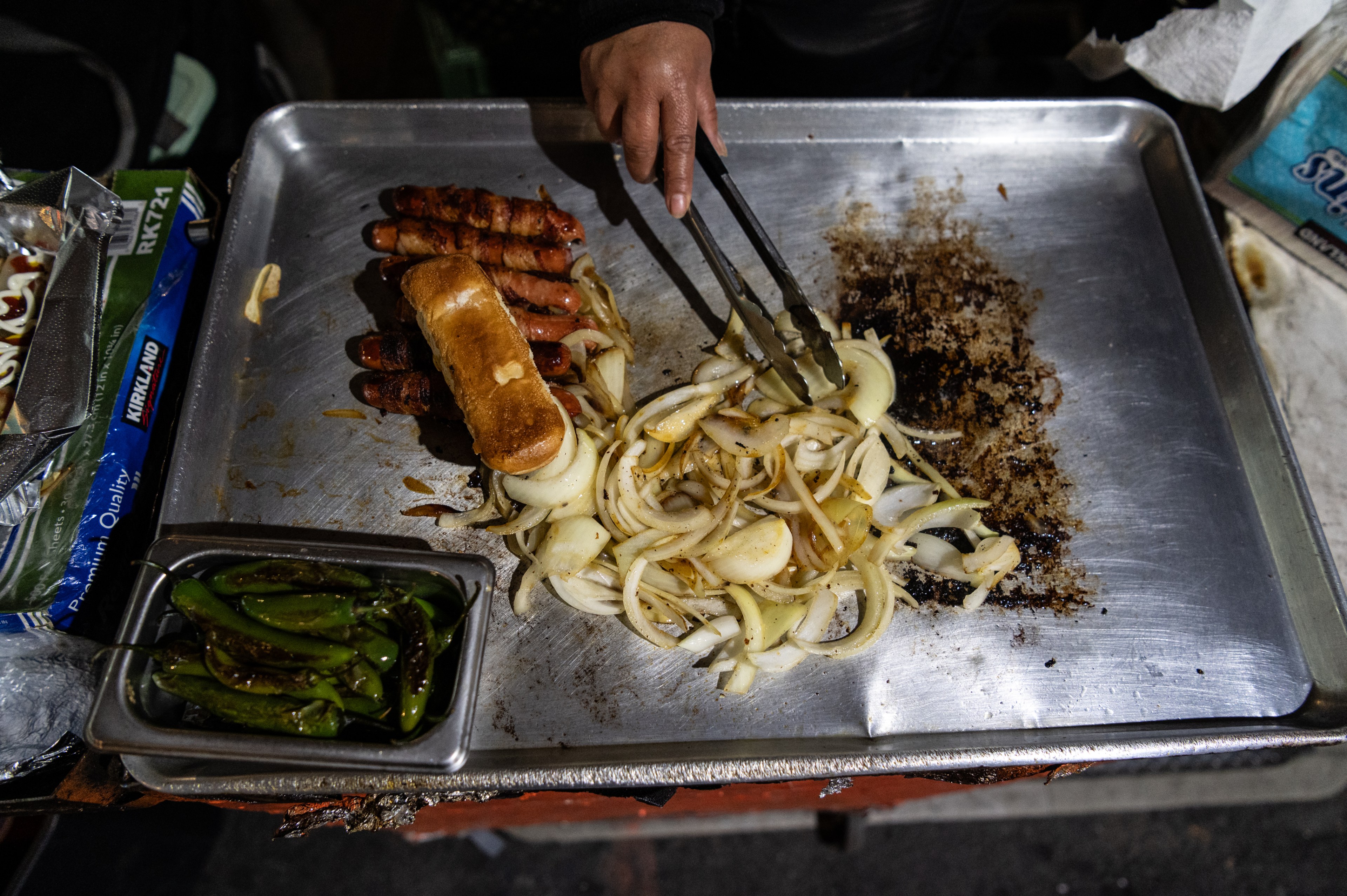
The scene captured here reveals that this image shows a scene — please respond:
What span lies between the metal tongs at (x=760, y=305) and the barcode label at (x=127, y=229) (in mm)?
2018

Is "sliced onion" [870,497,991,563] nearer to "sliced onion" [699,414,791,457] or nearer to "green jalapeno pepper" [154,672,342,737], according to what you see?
"sliced onion" [699,414,791,457]

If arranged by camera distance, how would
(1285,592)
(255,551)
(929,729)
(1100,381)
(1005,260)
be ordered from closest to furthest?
(255,551)
(929,729)
(1285,592)
(1100,381)
(1005,260)

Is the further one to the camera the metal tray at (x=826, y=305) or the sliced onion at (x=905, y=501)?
the sliced onion at (x=905, y=501)

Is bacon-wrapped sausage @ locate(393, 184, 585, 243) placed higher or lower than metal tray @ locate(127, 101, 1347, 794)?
higher

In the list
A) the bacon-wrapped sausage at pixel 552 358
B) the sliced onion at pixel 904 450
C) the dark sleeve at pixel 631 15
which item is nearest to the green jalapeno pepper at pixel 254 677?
the bacon-wrapped sausage at pixel 552 358

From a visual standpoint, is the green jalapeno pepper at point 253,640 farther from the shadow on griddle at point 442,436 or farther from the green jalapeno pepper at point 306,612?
the shadow on griddle at point 442,436

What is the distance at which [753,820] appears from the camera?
12.7 feet

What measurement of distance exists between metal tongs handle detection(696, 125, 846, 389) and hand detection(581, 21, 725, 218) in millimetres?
86

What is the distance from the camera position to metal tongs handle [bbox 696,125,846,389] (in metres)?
2.48

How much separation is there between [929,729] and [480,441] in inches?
66.7

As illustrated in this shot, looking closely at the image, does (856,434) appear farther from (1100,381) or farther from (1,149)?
(1,149)

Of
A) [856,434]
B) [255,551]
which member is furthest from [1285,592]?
[255,551]

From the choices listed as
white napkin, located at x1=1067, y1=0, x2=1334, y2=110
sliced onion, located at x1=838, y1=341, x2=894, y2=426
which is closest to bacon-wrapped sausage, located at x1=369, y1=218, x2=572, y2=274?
sliced onion, located at x1=838, y1=341, x2=894, y2=426

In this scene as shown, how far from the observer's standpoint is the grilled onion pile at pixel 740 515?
234 cm
